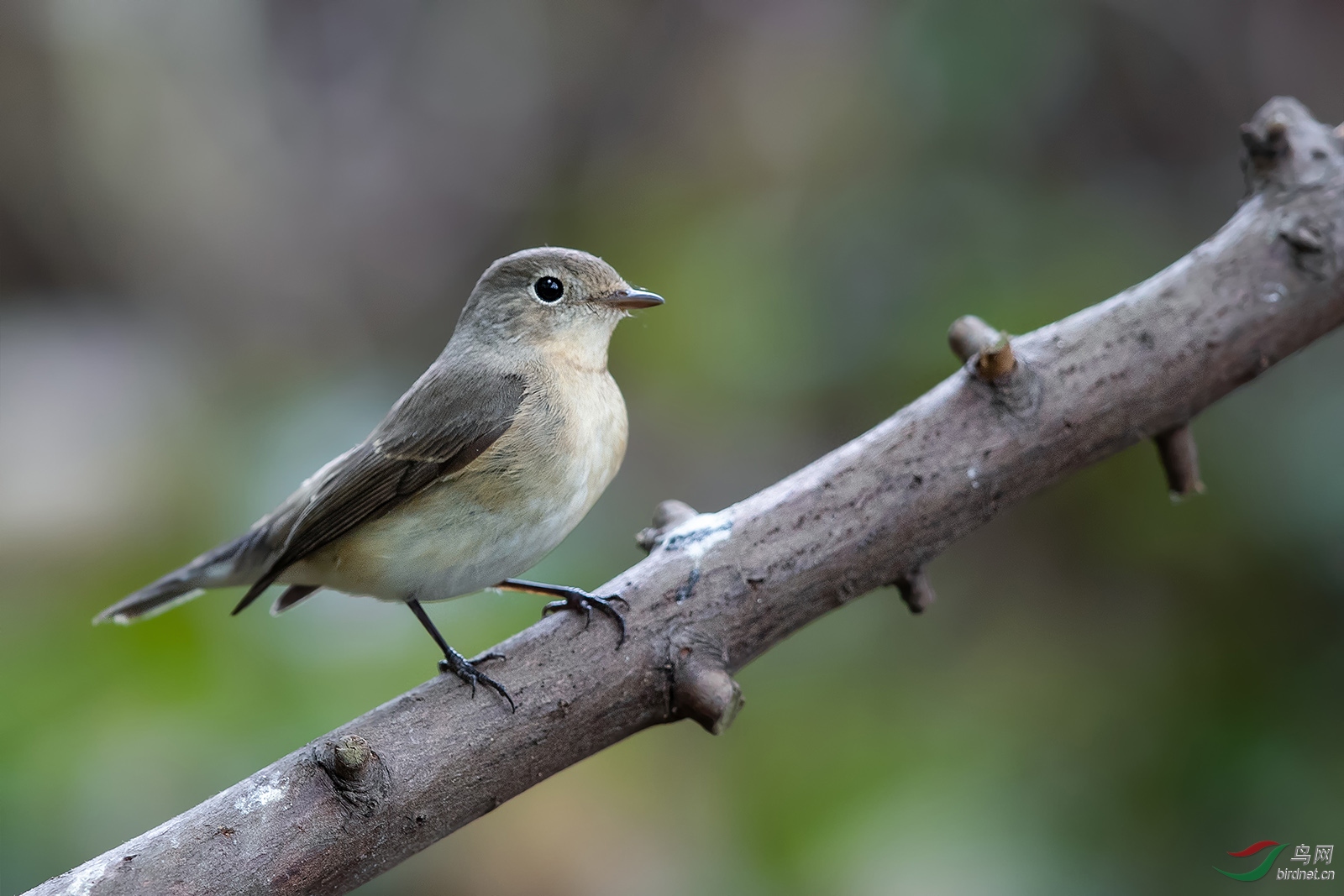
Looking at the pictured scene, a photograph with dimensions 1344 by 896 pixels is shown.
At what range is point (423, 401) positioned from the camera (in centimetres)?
265

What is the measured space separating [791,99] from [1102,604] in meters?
3.09

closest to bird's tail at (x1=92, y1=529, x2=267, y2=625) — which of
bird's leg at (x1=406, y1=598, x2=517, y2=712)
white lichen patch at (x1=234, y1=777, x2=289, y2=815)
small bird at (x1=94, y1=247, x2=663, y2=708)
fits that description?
small bird at (x1=94, y1=247, x2=663, y2=708)

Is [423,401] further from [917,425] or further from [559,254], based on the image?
[917,425]

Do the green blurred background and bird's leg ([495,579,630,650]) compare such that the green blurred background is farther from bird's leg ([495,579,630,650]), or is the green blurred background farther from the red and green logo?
bird's leg ([495,579,630,650])

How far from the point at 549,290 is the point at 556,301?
0.10 ft

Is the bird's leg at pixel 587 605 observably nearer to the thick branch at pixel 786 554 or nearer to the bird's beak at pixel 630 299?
the thick branch at pixel 786 554

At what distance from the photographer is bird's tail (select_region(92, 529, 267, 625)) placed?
285cm

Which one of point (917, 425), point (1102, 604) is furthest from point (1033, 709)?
point (917, 425)

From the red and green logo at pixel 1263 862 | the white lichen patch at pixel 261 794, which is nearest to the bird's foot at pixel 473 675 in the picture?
the white lichen patch at pixel 261 794

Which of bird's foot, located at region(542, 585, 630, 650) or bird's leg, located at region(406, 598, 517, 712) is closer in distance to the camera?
bird's leg, located at region(406, 598, 517, 712)

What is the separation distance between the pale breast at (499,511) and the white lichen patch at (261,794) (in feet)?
1.92

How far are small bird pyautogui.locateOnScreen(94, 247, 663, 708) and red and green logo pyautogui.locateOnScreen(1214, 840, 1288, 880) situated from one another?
1.81 meters

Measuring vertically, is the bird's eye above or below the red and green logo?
above

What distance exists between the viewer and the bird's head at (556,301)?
2.62 meters
